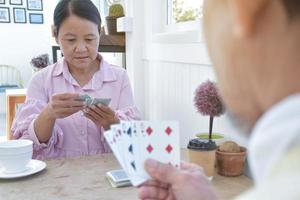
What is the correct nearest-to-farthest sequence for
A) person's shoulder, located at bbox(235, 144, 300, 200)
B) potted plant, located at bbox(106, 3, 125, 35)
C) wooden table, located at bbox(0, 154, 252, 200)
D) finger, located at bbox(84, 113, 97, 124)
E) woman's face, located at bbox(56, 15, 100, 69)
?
person's shoulder, located at bbox(235, 144, 300, 200) < wooden table, located at bbox(0, 154, 252, 200) < finger, located at bbox(84, 113, 97, 124) < woman's face, located at bbox(56, 15, 100, 69) < potted plant, located at bbox(106, 3, 125, 35)

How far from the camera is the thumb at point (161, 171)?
74 cm

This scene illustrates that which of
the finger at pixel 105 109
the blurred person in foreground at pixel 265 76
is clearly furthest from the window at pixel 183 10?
the blurred person in foreground at pixel 265 76

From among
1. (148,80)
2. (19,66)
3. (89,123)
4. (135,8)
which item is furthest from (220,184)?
(19,66)

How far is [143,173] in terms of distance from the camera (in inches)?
29.5

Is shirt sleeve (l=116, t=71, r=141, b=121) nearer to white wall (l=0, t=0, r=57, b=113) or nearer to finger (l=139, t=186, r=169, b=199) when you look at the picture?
finger (l=139, t=186, r=169, b=199)

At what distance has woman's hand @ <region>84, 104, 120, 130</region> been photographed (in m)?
1.54

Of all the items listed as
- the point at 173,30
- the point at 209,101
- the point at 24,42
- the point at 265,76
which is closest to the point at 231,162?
the point at 209,101

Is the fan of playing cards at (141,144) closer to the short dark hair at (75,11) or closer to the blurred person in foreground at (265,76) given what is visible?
the blurred person in foreground at (265,76)

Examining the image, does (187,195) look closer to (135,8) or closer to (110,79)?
(110,79)

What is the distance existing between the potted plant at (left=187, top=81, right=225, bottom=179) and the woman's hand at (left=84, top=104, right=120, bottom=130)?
19.6 inches

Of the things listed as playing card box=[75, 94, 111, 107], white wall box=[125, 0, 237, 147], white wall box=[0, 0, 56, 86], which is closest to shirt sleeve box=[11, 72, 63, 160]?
playing card box=[75, 94, 111, 107]

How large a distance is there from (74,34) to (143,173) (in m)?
1.16

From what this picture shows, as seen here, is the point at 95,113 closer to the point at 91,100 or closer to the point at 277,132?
the point at 91,100

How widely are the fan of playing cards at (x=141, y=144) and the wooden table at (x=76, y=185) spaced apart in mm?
286
